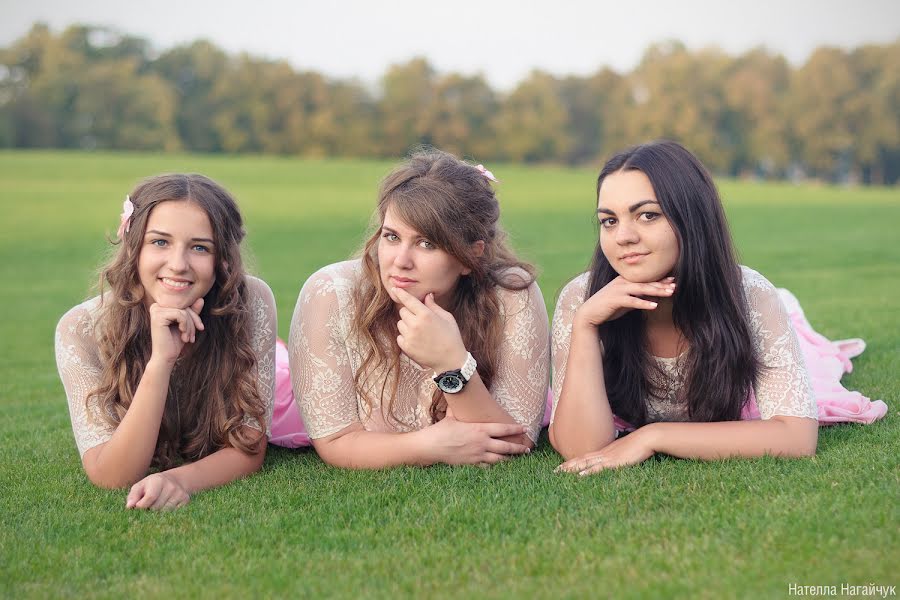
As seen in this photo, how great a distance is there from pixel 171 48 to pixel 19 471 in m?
82.4

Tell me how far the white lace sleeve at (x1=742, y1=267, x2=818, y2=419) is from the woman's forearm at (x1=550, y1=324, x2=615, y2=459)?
76 cm

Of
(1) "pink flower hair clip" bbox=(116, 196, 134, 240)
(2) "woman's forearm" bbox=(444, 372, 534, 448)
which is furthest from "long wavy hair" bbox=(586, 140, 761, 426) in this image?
(1) "pink flower hair clip" bbox=(116, 196, 134, 240)

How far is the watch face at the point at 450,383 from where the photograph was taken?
4.42m

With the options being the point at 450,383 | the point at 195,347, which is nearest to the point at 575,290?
the point at 450,383

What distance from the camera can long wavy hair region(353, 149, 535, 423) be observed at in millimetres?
4402

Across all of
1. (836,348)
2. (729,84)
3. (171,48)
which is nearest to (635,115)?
(729,84)

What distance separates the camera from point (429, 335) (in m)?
4.32

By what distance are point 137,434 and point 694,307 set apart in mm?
2713

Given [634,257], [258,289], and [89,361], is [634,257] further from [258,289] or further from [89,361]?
[89,361]

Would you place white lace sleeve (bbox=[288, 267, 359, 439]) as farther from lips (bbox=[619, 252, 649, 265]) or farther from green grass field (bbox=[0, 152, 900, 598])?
lips (bbox=[619, 252, 649, 265])

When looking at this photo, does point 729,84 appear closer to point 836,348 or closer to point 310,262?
point 310,262

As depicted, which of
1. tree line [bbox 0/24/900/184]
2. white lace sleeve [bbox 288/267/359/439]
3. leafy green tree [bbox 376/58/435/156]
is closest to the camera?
white lace sleeve [bbox 288/267/359/439]

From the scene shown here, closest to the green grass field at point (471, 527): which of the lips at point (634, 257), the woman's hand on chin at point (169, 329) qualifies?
the woman's hand on chin at point (169, 329)

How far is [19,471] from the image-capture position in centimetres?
488
